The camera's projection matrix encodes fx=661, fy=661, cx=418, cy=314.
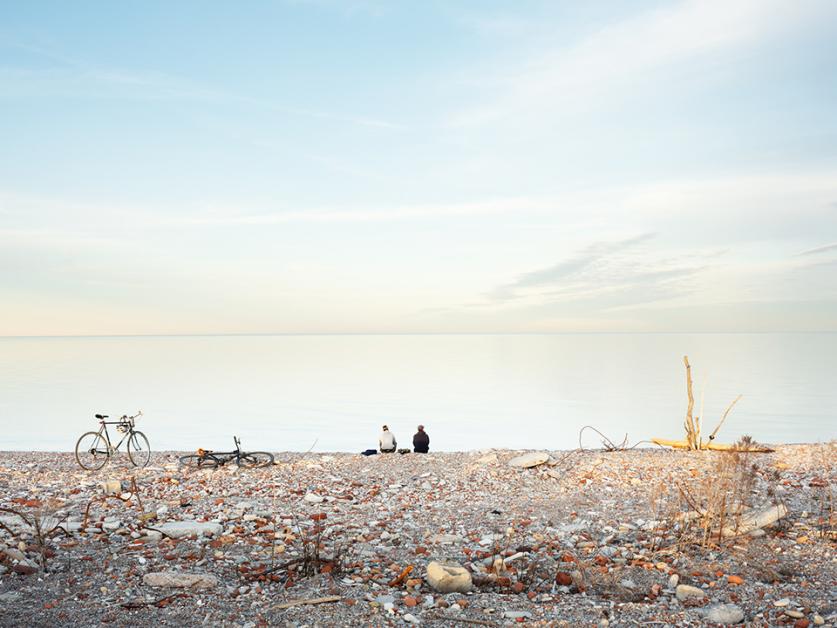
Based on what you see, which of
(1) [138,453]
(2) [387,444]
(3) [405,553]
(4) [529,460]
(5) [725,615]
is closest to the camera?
(5) [725,615]

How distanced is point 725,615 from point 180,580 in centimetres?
515

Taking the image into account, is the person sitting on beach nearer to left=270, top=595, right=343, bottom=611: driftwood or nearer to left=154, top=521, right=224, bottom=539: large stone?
left=154, top=521, right=224, bottom=539: large stone

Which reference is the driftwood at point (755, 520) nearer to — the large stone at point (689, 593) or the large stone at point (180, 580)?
the large stone at point (689, 593)

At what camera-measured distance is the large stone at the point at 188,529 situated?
27.6 feet

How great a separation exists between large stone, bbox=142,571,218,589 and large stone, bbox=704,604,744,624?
469 cm

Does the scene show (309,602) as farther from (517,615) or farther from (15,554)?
(15,554)

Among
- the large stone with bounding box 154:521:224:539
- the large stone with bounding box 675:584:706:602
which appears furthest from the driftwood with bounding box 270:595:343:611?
the large stone with bounding box 675:584:706:602

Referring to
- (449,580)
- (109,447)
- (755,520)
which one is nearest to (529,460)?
(755,520)

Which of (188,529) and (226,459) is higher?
(226,459)

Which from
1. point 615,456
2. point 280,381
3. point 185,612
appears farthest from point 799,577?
point 280,381

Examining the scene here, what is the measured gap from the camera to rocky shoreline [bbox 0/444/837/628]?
6051mm

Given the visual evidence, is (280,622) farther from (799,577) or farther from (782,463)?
(782,463)

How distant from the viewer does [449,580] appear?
6.58 m

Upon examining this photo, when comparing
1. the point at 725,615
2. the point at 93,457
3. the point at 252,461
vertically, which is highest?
the point at 93,457
